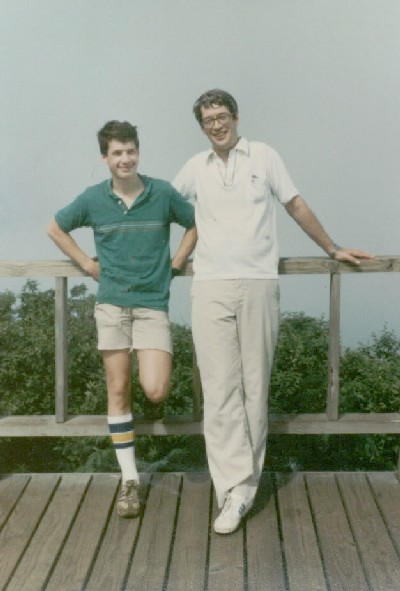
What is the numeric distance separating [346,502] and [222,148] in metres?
1.50

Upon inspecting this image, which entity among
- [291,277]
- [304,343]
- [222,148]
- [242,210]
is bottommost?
[304,343]

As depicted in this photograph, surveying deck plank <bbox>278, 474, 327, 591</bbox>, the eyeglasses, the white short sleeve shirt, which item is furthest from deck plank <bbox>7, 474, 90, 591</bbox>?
the eyeglasses

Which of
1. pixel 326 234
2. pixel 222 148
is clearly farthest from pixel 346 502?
pixel 222 148

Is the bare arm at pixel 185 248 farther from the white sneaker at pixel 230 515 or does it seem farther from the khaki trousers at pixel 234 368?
the white sneaker at pixel 230 515

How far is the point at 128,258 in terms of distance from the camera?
3.54 meters

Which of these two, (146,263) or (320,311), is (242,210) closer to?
(146,263)

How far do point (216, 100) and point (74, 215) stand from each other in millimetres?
717

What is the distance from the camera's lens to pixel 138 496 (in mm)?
3666

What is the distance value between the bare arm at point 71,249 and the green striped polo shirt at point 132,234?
0.14ft

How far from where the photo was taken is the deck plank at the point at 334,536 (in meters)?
3.03

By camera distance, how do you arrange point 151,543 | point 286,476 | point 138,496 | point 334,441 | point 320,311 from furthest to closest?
point 320,311, point 334,441, point 286,476, point 138,496, point 151,543

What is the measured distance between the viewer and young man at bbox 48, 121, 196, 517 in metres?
3.53

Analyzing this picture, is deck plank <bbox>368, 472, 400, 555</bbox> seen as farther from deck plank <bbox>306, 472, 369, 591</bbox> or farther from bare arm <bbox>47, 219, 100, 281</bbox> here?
bare arm <bbox>47, 219, 100, 281</bbox>

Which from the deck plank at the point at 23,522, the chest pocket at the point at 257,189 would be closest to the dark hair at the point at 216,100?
the chest pocket at the point at 257,189
